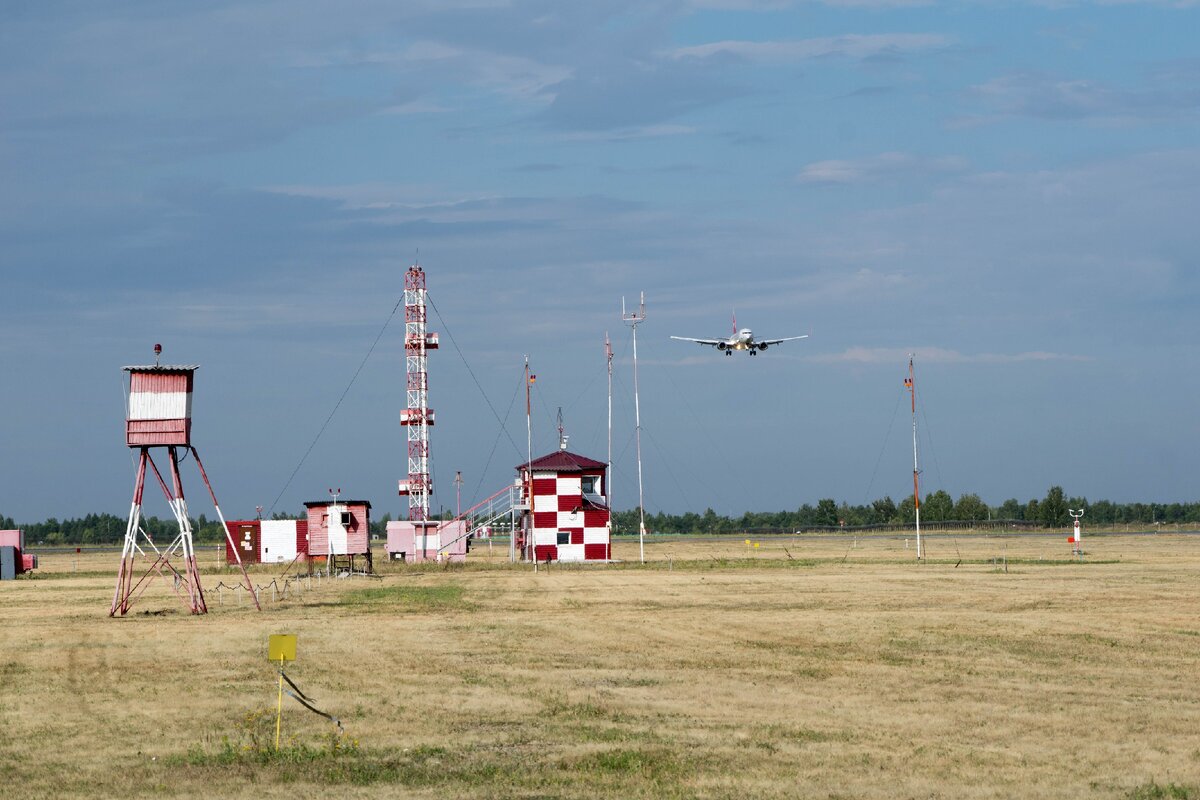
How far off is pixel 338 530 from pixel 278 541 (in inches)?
961

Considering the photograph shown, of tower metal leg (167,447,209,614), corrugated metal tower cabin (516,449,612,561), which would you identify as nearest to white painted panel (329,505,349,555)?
corrugated metal tower cabin (516,449,612,561)

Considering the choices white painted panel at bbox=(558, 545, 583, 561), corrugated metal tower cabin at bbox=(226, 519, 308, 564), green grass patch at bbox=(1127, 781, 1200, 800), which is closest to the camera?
green grass patch at bbox=(1127, 781, 1200, 800)

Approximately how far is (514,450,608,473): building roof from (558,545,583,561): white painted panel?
14.9 feet

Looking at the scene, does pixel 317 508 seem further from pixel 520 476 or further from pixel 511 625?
pixel 511 625

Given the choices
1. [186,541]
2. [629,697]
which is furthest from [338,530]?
[629,697]

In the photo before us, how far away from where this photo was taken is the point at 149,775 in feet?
63.4

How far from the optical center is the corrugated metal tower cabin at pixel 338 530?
80688 mm

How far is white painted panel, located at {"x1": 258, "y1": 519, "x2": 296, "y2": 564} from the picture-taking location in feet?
340

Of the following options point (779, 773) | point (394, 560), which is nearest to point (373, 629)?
point (779, 773)

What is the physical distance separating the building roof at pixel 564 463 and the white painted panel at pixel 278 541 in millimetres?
20988

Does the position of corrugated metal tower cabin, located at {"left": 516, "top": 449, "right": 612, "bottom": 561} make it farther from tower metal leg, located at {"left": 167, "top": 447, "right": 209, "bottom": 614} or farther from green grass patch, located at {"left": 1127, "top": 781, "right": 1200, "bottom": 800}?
green grass patch, located at {"left": 1127, "top": 781, "right": 1200, "bottom": 800}

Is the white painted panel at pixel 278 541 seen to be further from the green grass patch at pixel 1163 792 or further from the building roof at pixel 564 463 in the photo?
the green grass patch at pixel 1163 792

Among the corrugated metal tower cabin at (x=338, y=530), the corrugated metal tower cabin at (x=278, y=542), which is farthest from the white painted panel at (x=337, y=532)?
the corrugated metal tower cabin at (x=278, y=542)

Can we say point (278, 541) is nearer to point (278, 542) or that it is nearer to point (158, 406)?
point (278, 542)
